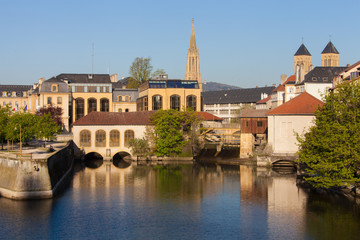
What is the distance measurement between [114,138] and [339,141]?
145 feet

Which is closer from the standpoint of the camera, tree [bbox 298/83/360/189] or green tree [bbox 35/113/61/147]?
tree [bbox 298/83/360/189]

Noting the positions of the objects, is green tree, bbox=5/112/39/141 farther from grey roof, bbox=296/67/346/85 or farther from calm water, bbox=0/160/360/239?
grey roof, bbox=296/67/346/85

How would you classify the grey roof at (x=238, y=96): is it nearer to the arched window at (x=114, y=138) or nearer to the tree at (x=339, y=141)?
the arched window at (x=114, y=138)

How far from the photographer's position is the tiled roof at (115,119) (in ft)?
264

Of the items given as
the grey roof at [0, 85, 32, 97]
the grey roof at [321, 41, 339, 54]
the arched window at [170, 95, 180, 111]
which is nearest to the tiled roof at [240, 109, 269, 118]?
the arched window at [170, 95, 180, 111]

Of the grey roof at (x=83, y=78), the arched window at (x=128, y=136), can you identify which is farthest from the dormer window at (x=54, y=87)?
the arched window at (x=128, y=136)

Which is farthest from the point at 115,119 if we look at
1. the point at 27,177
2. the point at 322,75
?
the point at 322,75

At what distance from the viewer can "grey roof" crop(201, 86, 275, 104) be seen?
14951cm

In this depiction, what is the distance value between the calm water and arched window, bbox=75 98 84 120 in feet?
153

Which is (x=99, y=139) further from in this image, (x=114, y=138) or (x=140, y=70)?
(x=140, y=70)

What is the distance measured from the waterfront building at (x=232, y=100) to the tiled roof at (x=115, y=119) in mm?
63587

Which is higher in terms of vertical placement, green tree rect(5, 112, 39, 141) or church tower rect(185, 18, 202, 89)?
church tower rect(185, 18, 202, 89)

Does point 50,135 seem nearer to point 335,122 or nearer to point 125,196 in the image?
point 125,196

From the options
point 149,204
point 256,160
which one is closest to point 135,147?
point 256,160
